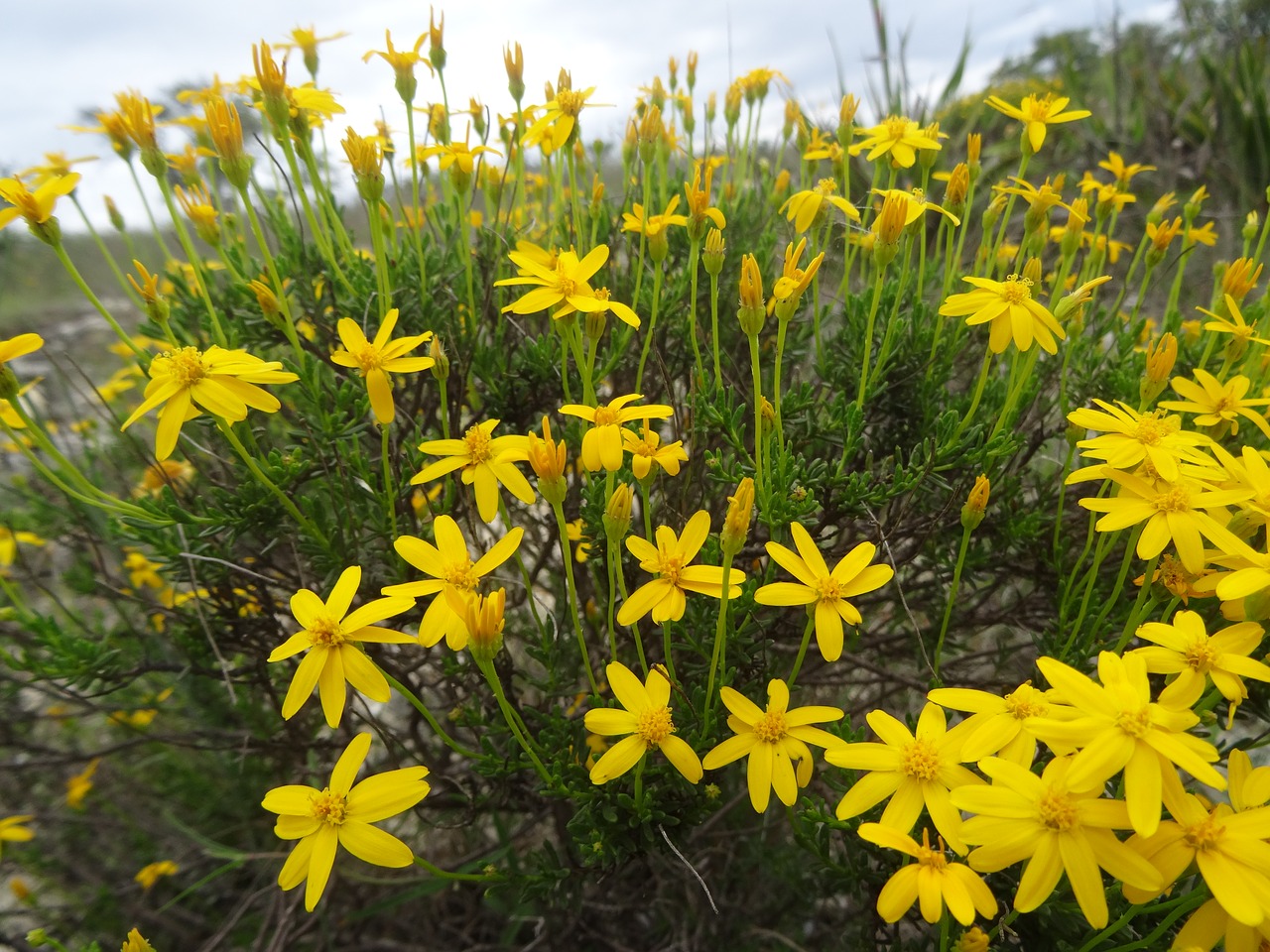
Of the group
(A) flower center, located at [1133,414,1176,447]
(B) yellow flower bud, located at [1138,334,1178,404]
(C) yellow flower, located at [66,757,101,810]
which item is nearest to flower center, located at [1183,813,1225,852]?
(A) flower center, located at [1133,414,1176,447]

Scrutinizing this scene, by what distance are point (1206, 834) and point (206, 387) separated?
168cm

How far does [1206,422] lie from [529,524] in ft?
5.70

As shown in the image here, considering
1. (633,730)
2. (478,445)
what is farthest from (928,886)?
(478,445)

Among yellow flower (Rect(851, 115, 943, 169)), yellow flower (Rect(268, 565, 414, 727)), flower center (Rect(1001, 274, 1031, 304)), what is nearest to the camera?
yellow flower (Rect(268, 565, 414, 727))

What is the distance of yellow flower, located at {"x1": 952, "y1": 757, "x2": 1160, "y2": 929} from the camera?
97 centimetres

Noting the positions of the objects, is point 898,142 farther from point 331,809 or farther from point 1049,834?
point 331,809

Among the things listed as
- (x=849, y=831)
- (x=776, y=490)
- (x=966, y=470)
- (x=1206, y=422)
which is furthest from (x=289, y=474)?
(x=1206, y=422)

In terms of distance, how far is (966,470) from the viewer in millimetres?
1654

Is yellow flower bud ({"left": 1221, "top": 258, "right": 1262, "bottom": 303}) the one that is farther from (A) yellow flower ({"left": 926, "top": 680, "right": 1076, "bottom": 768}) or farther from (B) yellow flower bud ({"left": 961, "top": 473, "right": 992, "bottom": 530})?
(A) yellow flower ({"left": 926, "top": 680, "right": 1076, "bottom": 768})

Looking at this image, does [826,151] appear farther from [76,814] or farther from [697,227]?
[76,814]

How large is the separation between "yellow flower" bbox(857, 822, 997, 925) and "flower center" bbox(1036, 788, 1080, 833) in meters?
0.13

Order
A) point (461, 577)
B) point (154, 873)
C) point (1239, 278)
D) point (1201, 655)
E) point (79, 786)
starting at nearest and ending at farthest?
point (1201, 655) → point (461, 577) → point (1239, 278) → point (154, 873) → point (79, 786)

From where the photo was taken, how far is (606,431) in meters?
1.27

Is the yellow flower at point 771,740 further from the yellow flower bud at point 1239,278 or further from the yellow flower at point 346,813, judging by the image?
the yellow flower bud at point 1239,278
